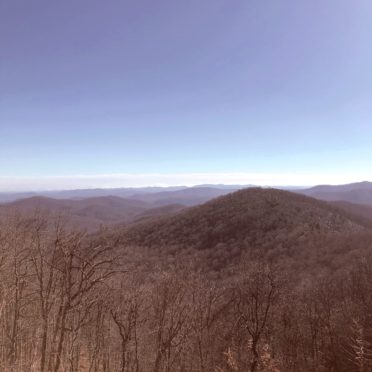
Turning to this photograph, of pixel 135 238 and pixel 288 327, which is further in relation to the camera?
pixel 135 238

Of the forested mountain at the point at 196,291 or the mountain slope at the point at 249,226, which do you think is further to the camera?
the mountain slope at the point at 249,226

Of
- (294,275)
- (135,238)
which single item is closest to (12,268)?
(294,275)

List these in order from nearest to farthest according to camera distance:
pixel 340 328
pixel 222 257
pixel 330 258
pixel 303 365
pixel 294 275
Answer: pixel 303 365, pixel 340 328, pixel 294 275, pixel 330 258, pixel 222 257

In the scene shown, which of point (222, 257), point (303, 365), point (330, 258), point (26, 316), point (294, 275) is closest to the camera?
point (26, 316)

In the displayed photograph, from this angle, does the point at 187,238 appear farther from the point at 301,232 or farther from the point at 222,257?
the point at 301,232

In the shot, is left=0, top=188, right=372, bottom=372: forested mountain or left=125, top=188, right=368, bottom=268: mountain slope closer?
left=0, top=188, right=372, bottom=372: forested mountain

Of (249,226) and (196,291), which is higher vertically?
(196,291)

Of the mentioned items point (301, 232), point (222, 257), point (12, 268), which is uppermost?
point (12, 268)

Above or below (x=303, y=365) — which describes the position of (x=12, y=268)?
above

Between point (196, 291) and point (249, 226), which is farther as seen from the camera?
point (249, 226)

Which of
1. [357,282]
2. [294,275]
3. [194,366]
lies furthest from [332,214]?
[194,366]
